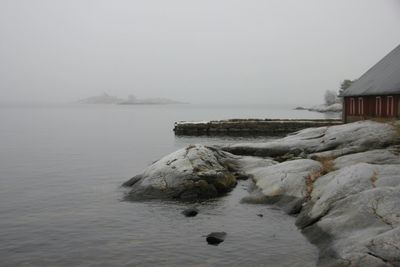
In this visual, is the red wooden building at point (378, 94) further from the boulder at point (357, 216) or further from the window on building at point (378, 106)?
the boulder at point (357, 216)

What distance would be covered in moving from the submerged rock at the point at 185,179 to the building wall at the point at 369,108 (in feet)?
70.1

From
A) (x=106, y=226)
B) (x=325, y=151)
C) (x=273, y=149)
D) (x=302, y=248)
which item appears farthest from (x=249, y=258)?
(x=273, y=149)

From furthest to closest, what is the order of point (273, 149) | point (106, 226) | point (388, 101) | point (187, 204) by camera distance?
point (388, 101) < point (273, 149) < point (187, 204) < point (106, 226)

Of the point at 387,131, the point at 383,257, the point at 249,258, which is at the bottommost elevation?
the point at 249,258

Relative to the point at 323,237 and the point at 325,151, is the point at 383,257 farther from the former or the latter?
the point at 325,151

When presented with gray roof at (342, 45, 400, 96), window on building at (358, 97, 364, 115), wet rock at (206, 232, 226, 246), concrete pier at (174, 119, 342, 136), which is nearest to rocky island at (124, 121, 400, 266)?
wet rock at (206, 232, 226, 246)

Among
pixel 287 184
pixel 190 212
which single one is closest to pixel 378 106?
pixel 287 184

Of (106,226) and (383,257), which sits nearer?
(383,257)

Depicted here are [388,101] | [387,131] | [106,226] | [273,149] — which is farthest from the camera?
[388,101]

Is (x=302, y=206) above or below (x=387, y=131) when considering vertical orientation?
below

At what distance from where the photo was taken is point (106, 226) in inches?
792

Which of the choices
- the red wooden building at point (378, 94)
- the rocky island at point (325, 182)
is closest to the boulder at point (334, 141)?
the rocky island at point (325, 182)

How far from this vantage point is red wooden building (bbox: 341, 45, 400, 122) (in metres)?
41.8

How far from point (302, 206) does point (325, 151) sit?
1086 centimetres
